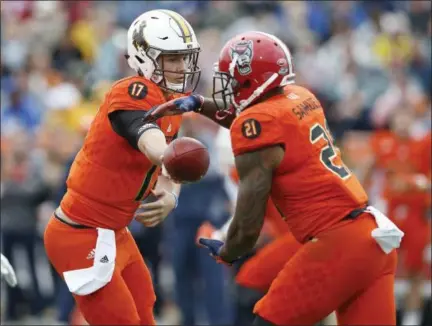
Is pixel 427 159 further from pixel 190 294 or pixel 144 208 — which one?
pixel 144 208

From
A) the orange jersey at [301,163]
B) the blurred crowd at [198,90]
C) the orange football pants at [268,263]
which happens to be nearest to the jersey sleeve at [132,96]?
the orange jersey at [301,163]

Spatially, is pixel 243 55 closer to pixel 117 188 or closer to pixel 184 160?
pixel 184 160

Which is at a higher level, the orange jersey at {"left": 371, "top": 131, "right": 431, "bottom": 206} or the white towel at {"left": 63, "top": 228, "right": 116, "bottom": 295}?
the white towel at {"left": 63, "top": 228, "right": 116, "bottom": 295}

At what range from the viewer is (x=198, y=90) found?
1200cm

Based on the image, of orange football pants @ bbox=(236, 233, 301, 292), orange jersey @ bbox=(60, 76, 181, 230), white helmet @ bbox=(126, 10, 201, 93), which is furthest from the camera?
orange football pants @ bbox=(236, 233, 301, 292)

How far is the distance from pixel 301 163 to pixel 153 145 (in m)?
0.70

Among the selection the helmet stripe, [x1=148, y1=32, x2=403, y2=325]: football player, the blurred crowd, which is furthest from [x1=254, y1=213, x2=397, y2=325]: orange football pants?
the blurred crowd

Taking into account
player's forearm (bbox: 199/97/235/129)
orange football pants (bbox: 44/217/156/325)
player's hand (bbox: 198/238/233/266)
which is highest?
player's forearm (bbox: 199/97/235/129)

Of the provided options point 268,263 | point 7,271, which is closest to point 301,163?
point 7,271

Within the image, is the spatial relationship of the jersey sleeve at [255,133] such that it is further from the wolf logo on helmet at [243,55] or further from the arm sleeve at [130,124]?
the arm sleeve at [130,124]

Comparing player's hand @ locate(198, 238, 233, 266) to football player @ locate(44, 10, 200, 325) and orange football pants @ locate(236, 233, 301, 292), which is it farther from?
orange football pants @ locate(236, 233, 301, 292)

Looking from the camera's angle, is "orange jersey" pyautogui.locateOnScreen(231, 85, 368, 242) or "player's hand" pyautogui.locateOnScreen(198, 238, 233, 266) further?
"player's hand" pyautogui.locateOnScreen(198, 238, 233, 266)

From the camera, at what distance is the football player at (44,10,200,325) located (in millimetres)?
6145

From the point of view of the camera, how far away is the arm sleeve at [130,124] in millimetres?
5875
